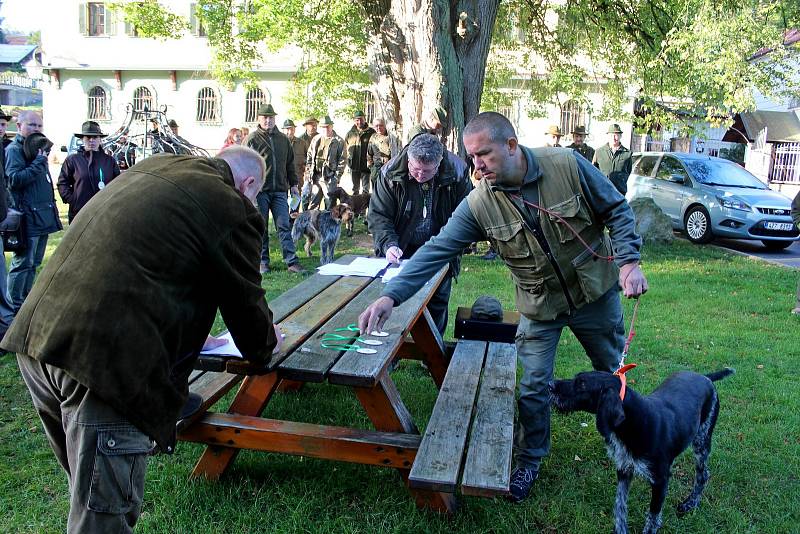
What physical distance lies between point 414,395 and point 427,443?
2.08m

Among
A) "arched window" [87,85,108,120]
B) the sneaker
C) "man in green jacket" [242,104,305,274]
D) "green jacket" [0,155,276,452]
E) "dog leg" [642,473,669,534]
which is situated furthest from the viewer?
"arched window" [87,85,108,120]

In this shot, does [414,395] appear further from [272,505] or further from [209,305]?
[209,305]

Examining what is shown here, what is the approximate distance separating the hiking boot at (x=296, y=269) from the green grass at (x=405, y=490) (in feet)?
13.0

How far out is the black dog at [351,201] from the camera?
1231 cm

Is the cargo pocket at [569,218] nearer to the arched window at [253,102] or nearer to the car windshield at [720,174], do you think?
the car windshield at [720,174]

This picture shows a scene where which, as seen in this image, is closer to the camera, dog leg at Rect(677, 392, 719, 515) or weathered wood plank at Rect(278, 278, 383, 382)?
weathered wood plank at Rect(278, 278, 383, 382)

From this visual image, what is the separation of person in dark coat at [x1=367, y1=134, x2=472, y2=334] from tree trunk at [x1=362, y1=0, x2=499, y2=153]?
4836 millimetres

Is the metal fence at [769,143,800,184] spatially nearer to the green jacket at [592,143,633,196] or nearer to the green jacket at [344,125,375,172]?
the green jacket at [592,143,633,196]

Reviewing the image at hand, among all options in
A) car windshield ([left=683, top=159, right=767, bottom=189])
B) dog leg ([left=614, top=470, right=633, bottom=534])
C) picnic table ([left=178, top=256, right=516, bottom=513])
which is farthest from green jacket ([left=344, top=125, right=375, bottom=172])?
dog leg ([left=614, top=470, right=633, bottom=534])

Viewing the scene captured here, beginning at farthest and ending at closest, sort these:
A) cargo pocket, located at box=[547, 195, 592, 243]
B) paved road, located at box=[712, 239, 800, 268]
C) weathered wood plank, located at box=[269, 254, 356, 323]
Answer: paved road, located at box=[712, 239, 800, 268]
weathered wood plank, located at box=[269, 254, 356, 323]
cargo pocket, located at box=[547, 195, 592, 243]

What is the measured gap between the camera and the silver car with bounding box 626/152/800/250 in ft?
45.0

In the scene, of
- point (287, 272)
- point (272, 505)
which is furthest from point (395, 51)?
point (272, 505)

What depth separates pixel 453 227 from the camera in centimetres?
379

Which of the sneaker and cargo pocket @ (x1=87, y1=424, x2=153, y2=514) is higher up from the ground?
cargo pocket @ (x1=87, y1=424, x2=153, y2=514)
